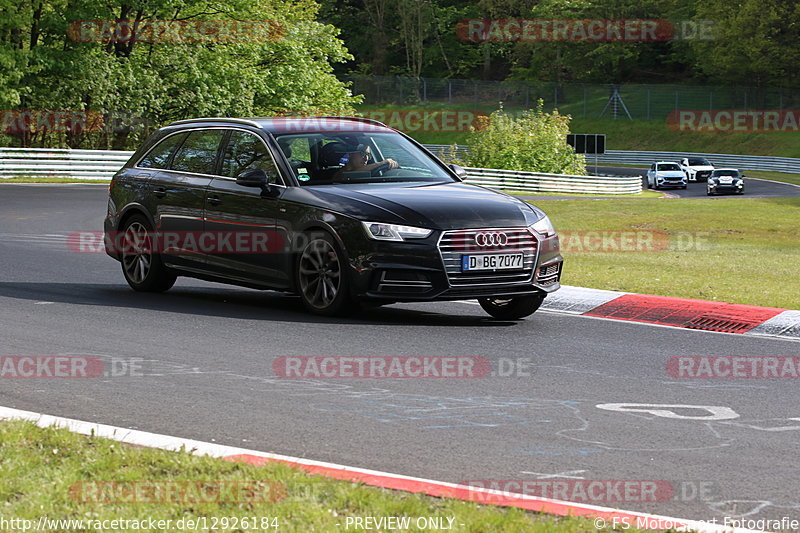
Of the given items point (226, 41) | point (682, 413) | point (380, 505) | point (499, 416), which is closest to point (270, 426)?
point (499, 416)

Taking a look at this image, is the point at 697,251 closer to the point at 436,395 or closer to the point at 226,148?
the point at 226,148

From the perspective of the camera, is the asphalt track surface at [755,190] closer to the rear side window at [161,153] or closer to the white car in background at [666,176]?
the white car in background at [666,176]

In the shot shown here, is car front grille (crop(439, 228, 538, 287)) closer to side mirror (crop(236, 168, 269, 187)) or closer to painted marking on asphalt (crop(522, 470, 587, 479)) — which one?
side mirror (crop(236, 168, 269, 187))

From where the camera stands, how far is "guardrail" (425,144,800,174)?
73.1 meters

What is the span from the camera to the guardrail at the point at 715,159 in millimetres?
73125

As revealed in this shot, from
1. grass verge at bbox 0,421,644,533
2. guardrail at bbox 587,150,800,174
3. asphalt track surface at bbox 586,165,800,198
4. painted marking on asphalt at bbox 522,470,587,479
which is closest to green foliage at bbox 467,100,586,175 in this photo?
asphalt track surface at bbox 586,165,800,198

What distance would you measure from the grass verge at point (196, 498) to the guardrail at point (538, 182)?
3925cm

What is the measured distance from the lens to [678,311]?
37.0ft

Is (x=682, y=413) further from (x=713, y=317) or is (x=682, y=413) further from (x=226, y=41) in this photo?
(x=226, y=41)

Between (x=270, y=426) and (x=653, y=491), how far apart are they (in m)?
2.17

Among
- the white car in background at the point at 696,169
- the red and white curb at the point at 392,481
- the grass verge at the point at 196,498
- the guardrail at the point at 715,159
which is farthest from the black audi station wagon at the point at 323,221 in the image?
the white car in background at the point at 696,169

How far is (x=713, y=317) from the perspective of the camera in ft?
36.0

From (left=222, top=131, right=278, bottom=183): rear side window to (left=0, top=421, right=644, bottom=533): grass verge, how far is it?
586 cm

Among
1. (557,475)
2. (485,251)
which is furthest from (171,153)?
(557,475)
